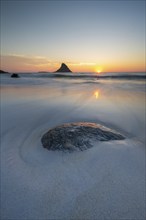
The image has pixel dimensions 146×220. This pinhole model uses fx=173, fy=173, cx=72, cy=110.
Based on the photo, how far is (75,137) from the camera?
9.59 feet

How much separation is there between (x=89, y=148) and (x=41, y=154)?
0.77 metres

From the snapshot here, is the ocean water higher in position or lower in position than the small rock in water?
lower

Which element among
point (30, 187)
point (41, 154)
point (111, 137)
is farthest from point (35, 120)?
point (30, 187)

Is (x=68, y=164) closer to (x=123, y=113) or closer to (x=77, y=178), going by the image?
(x=77, y=178)

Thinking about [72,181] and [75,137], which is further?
[75,137]

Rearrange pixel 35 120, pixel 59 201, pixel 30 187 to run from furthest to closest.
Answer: pixel 35 120 → pixel 30 187 → pixel 59 201

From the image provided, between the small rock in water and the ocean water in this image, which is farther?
the small rock in water

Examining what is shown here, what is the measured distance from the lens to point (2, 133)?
371 centimetres

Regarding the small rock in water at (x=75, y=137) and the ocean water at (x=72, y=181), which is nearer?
the ocean water at (x=72, y=181)

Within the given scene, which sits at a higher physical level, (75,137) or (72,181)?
(75,137)

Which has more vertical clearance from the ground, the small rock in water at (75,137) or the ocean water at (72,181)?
the small rock in water at (75,137)

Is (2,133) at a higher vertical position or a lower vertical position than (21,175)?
higher

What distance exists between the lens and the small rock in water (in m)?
2.79

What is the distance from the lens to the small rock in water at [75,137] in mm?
2792
